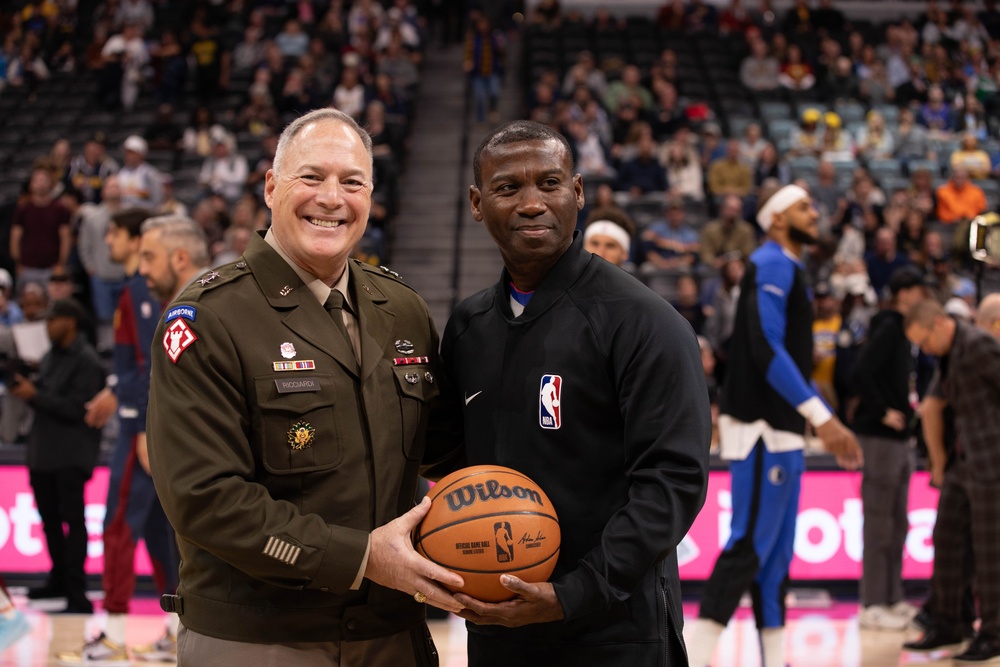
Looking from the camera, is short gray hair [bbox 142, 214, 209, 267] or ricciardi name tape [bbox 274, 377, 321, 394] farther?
short gray hair [bbox 142, 214, 209, 267]

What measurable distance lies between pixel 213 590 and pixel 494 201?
1.17 meters

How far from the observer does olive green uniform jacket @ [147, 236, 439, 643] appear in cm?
248

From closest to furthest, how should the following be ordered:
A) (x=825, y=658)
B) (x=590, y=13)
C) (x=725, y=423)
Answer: (x=725, y=423), (x=825, y=658), (x=590, y=13)

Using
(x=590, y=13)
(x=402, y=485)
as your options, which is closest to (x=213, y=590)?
(x=402, y=485)

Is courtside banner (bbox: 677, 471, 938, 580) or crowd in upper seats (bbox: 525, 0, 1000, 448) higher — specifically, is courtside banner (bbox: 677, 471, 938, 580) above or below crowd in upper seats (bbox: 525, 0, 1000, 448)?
below

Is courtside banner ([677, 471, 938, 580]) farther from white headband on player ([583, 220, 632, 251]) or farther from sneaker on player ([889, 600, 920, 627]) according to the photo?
white headband on player ([583, 220, 632, 251])

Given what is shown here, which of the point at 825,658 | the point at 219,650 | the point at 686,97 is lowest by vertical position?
the point at 825,658

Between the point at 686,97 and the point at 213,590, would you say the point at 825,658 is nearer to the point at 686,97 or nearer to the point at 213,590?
the point at 213,590

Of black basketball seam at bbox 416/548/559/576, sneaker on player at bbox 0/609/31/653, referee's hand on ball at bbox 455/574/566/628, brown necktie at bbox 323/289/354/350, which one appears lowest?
sneaker on player at bbox 0/609/31/653

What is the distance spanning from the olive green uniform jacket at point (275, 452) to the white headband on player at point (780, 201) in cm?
311

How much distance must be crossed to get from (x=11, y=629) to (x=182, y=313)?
2302 mm

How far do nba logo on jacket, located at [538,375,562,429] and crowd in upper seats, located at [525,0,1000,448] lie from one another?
700cm

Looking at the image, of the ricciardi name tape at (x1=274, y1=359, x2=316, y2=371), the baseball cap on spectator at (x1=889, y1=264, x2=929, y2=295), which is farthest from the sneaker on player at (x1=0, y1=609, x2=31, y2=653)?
the baseball cap on spectator at (x1=889, y1=264, x2=929, y2=295)

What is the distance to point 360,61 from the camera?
15.8 meters
